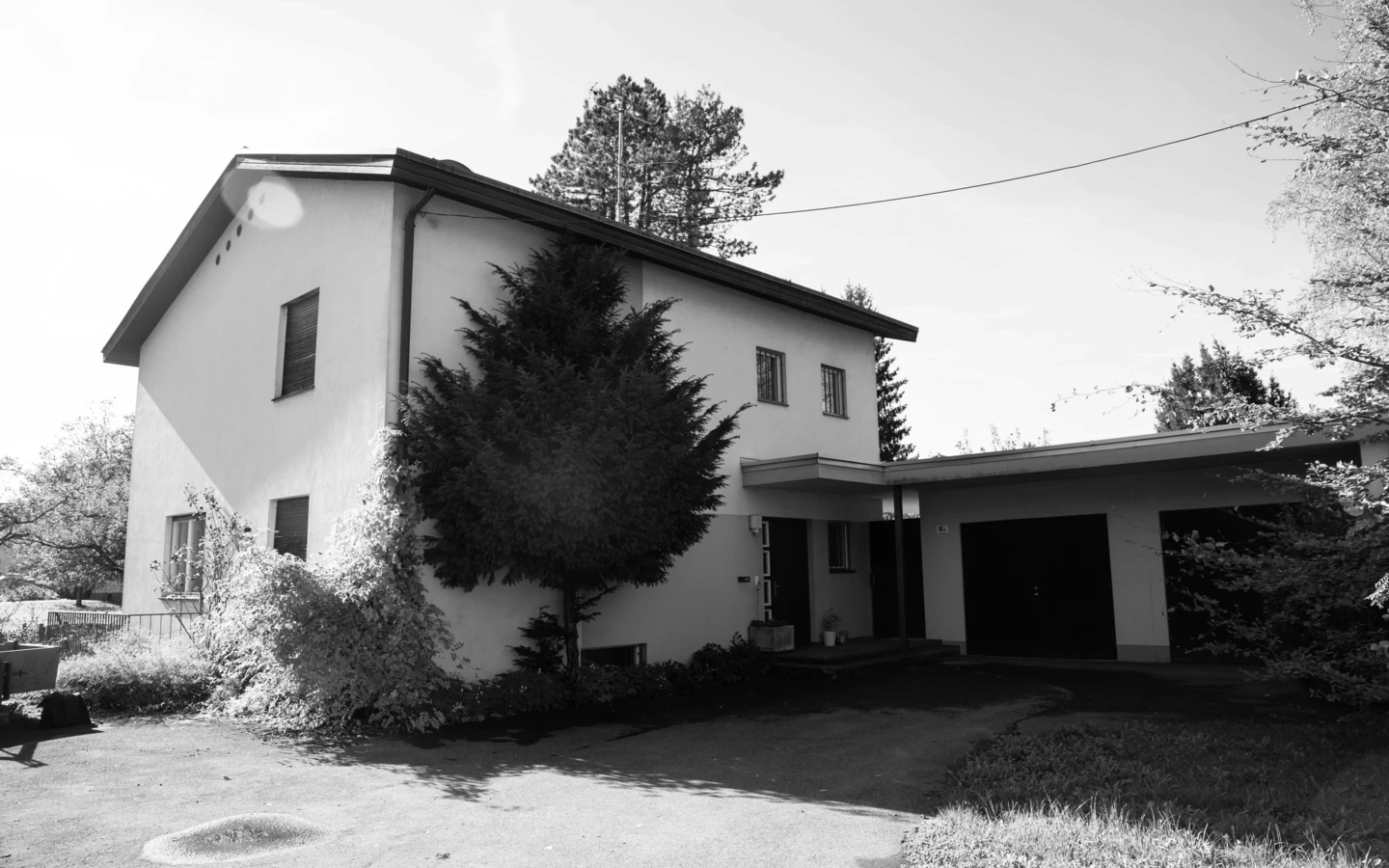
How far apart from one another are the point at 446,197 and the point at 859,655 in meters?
8.69

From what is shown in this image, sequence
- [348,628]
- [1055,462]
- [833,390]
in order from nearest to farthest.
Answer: [348,628] < [1055,462] < [833,390]

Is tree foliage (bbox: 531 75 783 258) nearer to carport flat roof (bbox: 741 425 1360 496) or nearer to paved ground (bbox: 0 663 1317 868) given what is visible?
carport flat roof (bbox: 741 425 1360 496)

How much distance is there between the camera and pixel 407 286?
33.8 feet

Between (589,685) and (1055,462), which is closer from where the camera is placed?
(589,685)

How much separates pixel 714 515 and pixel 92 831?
8.69 meters

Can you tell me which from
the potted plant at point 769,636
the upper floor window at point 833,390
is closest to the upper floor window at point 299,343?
the potted plant at point 769,636

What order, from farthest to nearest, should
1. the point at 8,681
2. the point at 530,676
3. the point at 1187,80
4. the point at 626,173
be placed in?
1. the point at 626,173
2. the point at 530,676
3. the point at 1187,80
4. the point at 8,681

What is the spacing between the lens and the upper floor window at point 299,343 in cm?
1169

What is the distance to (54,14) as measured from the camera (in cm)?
734

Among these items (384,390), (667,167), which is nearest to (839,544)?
(384,390)

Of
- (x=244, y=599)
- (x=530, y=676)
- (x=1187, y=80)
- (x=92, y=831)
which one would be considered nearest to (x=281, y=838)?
(x=92, y=831)

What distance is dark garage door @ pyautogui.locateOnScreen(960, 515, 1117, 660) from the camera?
1411cm

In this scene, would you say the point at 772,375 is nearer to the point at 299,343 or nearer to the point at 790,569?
the point at 790,569

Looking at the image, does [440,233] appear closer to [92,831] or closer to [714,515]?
[714,515]
